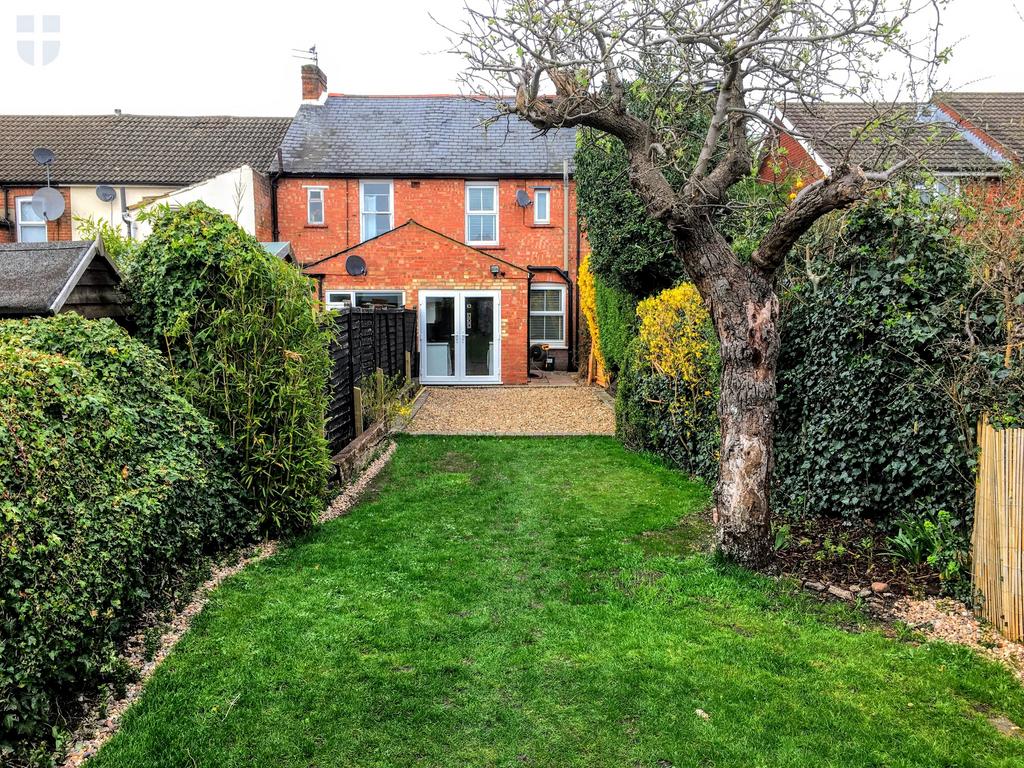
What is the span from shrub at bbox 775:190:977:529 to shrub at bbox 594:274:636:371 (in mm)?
6626

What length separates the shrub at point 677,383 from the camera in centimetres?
859

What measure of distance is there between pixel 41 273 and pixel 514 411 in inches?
387

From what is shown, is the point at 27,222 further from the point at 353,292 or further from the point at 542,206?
the point at 542,206

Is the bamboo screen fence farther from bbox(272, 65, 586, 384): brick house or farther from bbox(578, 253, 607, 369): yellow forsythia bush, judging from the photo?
bbox(272, 65, 586, 384): brick house

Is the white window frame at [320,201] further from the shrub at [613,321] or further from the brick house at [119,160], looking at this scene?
the shrub at [613,321]

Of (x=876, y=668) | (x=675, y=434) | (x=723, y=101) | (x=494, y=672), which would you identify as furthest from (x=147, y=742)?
(x=675, y=434)

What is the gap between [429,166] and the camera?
2219cm

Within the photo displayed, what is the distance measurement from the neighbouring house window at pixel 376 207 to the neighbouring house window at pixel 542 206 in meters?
4.41

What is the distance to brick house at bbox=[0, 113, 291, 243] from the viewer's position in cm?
2167

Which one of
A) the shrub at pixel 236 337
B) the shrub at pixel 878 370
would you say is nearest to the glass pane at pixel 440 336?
the shrub at pixel 236 337

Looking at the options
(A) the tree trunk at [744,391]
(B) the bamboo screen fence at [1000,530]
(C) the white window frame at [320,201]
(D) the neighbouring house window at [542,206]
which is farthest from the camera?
(D) the neighbouring house window at [542,206]

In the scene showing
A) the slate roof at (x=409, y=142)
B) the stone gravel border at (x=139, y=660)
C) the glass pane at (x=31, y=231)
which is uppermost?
the slate roof at (x=409, y=142)

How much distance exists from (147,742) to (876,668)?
3799 mm

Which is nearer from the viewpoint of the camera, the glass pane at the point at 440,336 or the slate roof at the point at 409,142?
the glass pane at the point at 440,336
